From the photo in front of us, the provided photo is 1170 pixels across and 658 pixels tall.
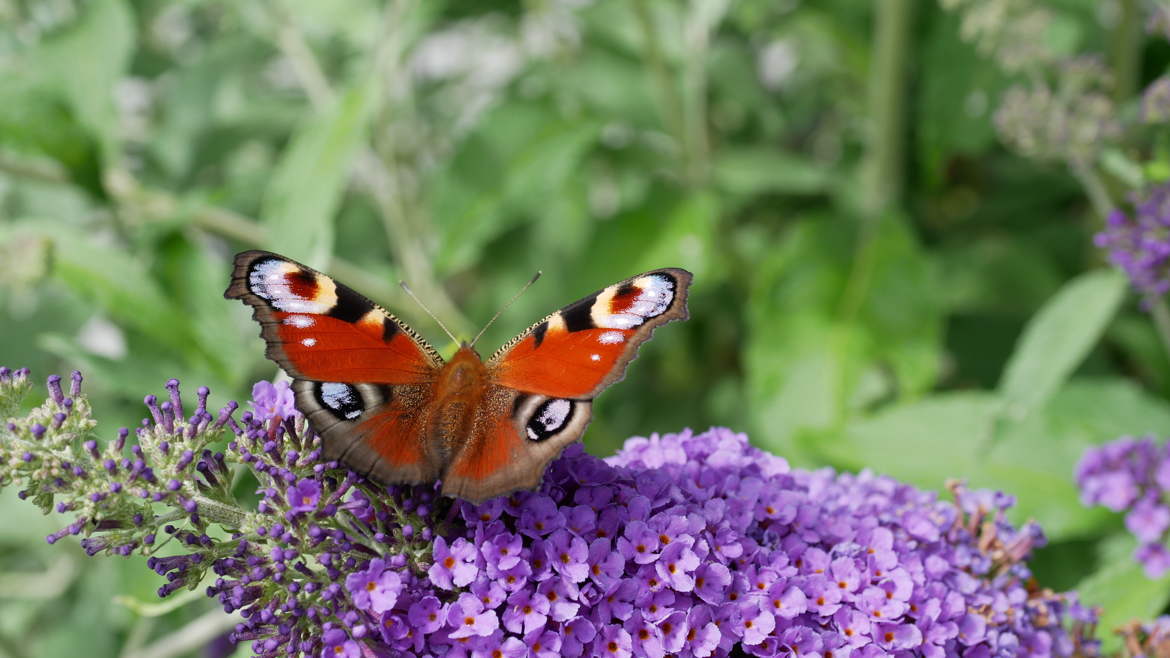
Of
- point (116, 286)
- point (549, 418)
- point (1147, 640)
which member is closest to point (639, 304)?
point (549, 418)

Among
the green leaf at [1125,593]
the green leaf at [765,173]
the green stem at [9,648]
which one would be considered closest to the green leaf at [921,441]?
the green leaf at [1125,593]

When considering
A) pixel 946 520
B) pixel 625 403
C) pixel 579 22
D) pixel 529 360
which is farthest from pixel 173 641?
pixel 579 22

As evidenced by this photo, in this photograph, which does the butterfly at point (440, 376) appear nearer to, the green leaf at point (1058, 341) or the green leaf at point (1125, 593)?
the green leaf at point (1058, 341)

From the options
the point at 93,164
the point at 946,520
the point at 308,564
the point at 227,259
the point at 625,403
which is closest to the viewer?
the point at 308,564

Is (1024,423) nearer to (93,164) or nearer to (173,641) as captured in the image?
(173,641)

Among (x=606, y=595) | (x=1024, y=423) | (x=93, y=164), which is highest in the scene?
(x=93, y=164)

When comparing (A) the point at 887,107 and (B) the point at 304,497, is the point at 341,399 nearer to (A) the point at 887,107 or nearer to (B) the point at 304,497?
(B) the point at 304,497
